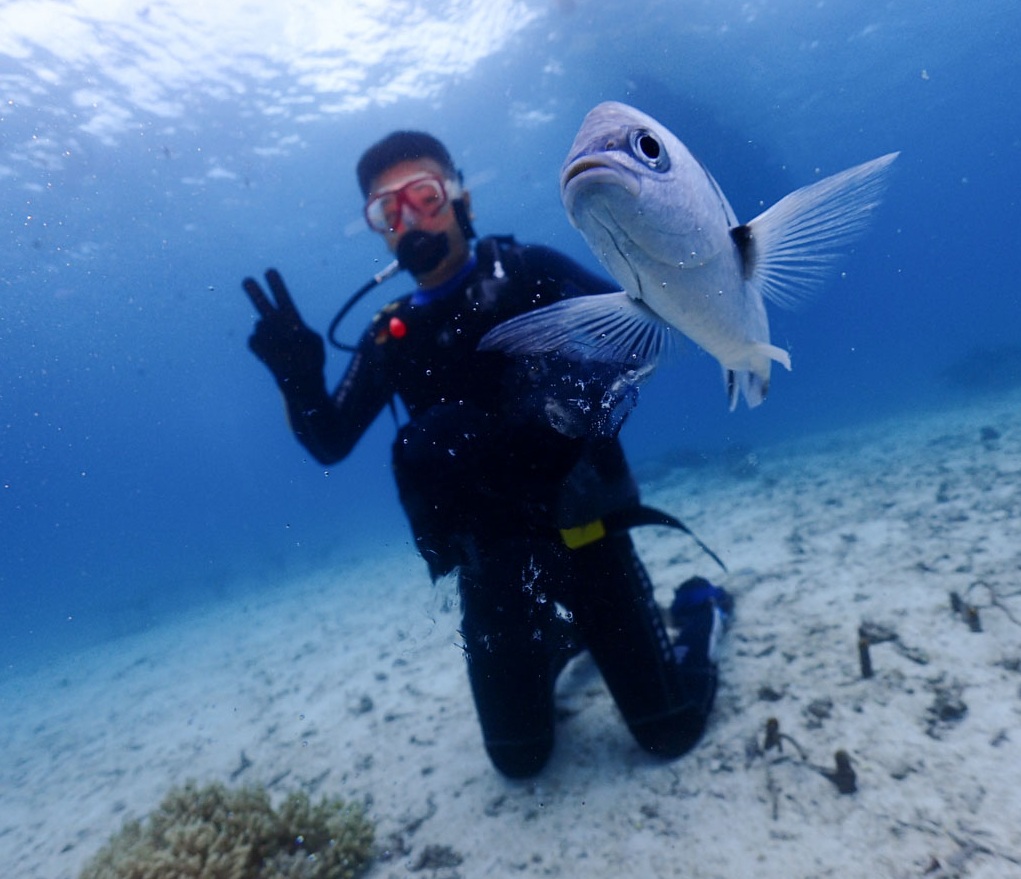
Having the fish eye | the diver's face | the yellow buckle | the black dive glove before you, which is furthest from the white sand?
the fish eye

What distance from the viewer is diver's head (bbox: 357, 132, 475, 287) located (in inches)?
137

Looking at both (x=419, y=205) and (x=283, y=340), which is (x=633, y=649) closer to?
(x=283, y=340)

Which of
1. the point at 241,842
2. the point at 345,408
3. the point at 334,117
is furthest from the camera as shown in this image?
the point at 334,117

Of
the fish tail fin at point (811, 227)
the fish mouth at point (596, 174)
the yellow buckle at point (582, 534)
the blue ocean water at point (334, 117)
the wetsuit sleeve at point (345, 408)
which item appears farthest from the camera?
the blue ocean water at point (334, 117)

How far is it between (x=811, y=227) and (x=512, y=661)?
310 cm

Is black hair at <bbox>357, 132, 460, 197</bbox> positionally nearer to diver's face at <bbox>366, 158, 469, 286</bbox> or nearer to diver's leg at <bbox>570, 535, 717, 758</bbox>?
diver's face at <bbox>366, 158, 469, 286</bbox>

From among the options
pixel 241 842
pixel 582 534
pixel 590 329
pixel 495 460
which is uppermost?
pixel 590 329

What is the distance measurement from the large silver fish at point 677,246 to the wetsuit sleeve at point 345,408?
1824 mm

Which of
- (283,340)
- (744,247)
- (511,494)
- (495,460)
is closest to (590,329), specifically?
(744,247)

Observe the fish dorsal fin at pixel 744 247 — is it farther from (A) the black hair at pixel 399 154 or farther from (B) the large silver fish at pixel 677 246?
(A) the black hair at pixel 399 154

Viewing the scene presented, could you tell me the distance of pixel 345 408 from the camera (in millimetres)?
3729

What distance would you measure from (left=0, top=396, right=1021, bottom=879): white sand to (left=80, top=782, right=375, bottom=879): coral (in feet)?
1.13

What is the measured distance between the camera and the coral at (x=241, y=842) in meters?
3.25

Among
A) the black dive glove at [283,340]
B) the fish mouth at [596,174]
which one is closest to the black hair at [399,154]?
the black dive glove at [283,340]
